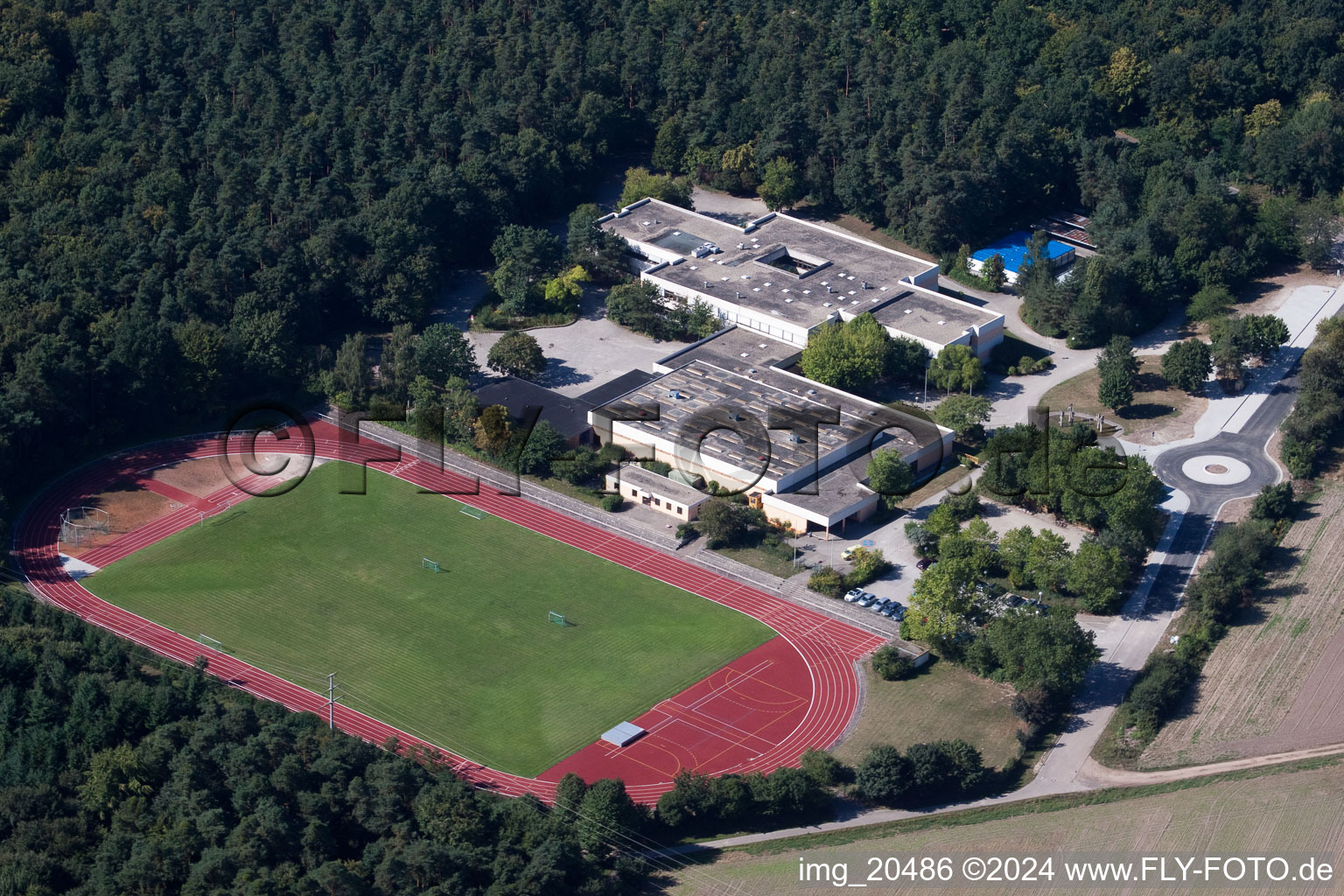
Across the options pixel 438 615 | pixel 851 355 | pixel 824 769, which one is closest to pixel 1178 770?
pixel 824 769

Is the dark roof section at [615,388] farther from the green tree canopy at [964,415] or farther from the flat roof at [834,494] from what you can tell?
the green tree canopy at [964,415]

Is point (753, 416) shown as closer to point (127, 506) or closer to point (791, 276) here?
point (791, 276)

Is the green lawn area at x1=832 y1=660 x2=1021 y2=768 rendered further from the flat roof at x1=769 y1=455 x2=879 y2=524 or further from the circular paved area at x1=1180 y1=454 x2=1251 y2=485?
the circular paved area at x1=1180 y1=454 x2=1251 y2=485

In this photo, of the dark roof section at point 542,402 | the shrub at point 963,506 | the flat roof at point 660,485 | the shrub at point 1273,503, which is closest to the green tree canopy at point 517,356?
the dark roof section at point 542,402

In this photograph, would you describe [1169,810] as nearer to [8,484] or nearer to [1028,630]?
[1028,630]

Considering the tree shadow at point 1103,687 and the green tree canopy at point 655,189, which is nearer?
the tree shadow at point 1103,687

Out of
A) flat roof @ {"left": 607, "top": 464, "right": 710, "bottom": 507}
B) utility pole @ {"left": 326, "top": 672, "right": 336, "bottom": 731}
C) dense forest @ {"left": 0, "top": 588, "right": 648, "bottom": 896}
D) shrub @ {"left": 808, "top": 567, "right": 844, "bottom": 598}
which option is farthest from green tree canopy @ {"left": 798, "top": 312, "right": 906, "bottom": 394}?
dense forest @ {"left": 0, "top": 588, "right": 648, "bottom": 896}

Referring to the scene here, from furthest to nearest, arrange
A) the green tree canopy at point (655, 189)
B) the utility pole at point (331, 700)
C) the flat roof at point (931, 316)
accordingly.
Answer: the green tree canopy at point (655, 189) → the flat roof at point (931, 316) → the utility pole at point (331, 700)

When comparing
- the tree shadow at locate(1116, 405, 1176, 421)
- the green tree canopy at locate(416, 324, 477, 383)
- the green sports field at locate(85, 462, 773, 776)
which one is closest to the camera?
the green sports field at locate(85, 462, 773, 776)
